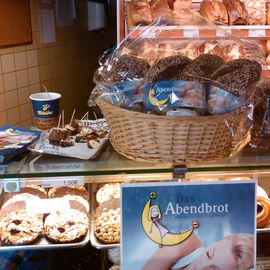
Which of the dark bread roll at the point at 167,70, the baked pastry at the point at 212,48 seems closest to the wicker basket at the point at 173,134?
the dark bread roll at the point at 167,70

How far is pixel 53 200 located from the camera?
4.24 feet

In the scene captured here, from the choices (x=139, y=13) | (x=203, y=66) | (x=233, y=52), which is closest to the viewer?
(x=203, y=66)

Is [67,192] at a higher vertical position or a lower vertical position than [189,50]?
lower

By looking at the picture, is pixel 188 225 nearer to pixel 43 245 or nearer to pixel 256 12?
pixel 43 245

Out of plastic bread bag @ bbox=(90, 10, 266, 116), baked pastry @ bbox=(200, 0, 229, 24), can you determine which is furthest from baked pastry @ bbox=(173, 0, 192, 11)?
plastic bread bag @ bbox=(90, 10, 266, 116)

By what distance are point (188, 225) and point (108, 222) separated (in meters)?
0.31

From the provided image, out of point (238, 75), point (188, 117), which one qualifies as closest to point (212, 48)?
point (238, 75)

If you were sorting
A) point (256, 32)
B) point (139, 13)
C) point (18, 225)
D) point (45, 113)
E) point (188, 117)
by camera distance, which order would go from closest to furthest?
point (188, 117) < point (18, 225) < point (45, 113) < point (139, 13) < point (256, 32)

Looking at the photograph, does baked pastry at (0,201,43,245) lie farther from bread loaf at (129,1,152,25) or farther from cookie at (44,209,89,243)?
bread loaf at (129,1,152,25)

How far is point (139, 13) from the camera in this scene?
3.06 m

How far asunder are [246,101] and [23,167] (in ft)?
1.84

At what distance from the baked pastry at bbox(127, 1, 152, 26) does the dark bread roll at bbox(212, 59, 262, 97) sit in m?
2.15

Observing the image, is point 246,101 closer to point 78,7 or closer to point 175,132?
point 175,132

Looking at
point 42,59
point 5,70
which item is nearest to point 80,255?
point 5,70
